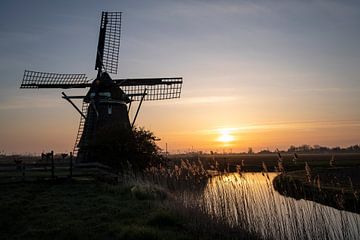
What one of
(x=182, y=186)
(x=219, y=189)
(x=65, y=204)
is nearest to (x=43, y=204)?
(x=65, y=204)

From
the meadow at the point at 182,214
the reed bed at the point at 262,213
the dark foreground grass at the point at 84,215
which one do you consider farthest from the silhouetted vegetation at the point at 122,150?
the reed bed at the point at 262,213

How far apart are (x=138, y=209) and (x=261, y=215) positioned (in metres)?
4.49

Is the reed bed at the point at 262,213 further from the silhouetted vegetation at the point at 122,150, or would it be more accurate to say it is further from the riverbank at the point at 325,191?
the silhouetted vegetation at the point at 122,150

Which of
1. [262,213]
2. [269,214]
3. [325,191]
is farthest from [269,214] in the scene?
[325,191]

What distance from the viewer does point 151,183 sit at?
66.4 feet

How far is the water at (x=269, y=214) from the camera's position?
10398 mm

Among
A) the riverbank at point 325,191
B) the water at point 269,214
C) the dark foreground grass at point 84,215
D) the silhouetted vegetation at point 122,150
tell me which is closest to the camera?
the dark foreground grass at point 84,215

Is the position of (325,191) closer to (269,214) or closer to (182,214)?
(269,214)

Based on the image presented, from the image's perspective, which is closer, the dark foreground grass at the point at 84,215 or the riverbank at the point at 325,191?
the dark foreground grass at the point at 84,215

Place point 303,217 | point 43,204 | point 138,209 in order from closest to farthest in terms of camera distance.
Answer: point 303,217 < point 138,209 < point 43,204

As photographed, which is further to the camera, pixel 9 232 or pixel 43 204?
pixel 43 204

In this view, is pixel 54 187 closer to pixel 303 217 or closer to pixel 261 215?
pixel 261 215

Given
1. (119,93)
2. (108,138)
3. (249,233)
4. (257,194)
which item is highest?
(119,93)

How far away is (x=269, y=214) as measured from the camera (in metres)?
11.4
